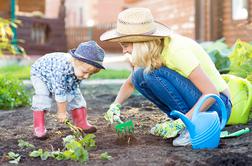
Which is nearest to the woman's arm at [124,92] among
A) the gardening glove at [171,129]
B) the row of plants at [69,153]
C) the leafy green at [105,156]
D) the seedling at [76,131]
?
the seedling at [76,131]

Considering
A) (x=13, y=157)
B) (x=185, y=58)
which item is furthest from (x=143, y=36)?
(x=13, y=157)

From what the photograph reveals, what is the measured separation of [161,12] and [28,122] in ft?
35.2

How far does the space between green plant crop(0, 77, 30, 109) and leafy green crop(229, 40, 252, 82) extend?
1.96 m

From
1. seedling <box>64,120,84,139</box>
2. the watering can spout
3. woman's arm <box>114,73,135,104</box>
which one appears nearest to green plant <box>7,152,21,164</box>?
seedling <box>64,120,84,139</box>

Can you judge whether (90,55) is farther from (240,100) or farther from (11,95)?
(11,95)

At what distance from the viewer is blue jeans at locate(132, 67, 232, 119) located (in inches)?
134

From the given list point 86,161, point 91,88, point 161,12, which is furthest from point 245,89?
point 161,12

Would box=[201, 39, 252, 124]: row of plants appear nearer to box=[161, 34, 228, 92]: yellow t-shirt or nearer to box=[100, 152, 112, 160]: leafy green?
box=[161, 34, 228, 92]: yellow t-shirt

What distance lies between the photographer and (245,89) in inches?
158

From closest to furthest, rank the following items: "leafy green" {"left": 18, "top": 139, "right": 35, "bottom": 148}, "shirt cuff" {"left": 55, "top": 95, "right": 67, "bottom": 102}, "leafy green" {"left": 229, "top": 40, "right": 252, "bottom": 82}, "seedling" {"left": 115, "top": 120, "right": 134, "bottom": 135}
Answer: "leafy green" {"left": 18, "top": 139, "right": 35, "bottom": 148} < "seedling" {"left": 115, "top": 120, "right": 134, "bottom": 135} < "shirt cuff" {"left": 55, "top": 95, "right": 67, "bottom": 102} < "leafy green" {"left": 229, "top": 40, "right": 252, "bottom": 82}

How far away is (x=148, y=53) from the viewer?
→ 3.21 metres

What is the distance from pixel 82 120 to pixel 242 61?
1586 mm

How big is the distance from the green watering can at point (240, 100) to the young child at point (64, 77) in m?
0.98

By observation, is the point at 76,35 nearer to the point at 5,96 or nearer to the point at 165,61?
the point at 5,96
